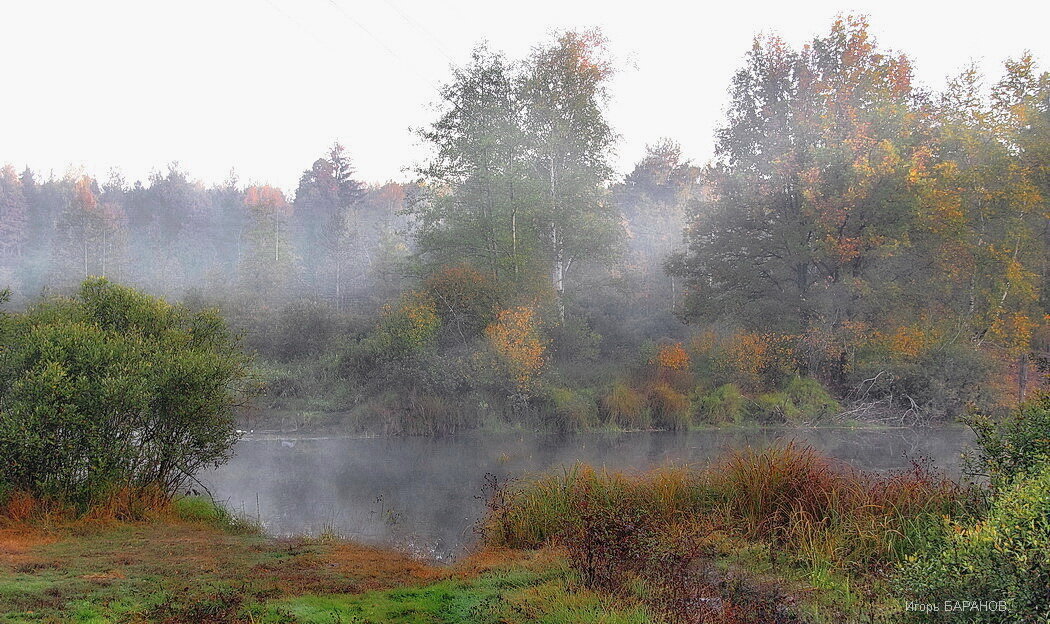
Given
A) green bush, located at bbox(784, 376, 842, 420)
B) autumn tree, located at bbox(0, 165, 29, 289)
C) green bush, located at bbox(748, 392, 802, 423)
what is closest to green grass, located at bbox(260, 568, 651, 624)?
green bush, located at bbox(748, 392, 802, 423)

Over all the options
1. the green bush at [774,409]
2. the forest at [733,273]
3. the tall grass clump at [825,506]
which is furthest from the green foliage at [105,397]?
the green bush at [774,409]

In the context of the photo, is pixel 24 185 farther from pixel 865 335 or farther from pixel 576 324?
pixel 865 335

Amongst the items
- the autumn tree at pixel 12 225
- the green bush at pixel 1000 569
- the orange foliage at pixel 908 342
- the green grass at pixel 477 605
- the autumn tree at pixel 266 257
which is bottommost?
the green grass at pixel 477 605

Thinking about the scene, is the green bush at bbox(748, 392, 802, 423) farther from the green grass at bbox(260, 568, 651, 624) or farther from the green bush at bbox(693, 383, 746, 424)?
the green grass at bbox(260, 568, 651, 624)

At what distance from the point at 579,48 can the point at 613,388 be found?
1394cm

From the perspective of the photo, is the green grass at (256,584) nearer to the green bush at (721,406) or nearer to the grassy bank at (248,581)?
the grassy bank at (248,581)

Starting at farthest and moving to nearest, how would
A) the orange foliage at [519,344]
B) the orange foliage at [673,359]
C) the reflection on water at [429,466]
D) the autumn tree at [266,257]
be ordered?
the autumn tree at [266,257] → the orange foliage at [673,359] → the orange foliage at [519,344] → the reflection on water at [429,466]

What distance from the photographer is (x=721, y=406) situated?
72.0ft

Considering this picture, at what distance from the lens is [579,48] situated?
2734 centimetres

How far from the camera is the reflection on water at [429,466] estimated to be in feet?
36.0

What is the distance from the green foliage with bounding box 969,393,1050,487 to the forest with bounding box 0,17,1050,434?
15138mm

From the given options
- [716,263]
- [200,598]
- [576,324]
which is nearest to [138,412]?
[200,598]

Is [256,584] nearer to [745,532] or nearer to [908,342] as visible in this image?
[745,532]

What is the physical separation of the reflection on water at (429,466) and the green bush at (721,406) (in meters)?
1.03
